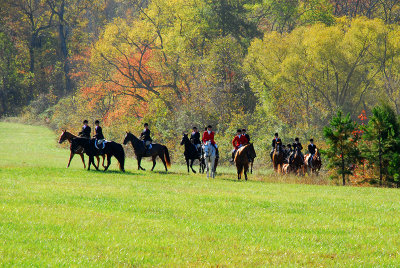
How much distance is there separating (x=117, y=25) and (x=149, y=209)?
39.7 metres

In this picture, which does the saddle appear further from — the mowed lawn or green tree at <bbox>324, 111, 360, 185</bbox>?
green tree at <bbox>324, 111, 360, 185</bbox>

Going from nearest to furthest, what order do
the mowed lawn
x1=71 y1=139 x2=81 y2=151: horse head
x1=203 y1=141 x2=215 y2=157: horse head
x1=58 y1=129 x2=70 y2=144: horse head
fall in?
the mowed lawn → x1=203 y1=141 x2=215 y2=157: horse head → x1=71 y1=139 x2=81 y2=151: horse head → x1=58 y1=129 x2=70 y2=144: horse head

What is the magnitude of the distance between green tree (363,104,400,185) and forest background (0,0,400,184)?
4324 millimetres

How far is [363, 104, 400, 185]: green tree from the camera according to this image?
2502cm

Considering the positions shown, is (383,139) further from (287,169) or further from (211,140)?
(211,140)

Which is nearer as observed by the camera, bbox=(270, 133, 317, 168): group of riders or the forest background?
bbox=(270, 133, 317, 168): group of riders

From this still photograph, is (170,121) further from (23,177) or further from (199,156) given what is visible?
(23,177)

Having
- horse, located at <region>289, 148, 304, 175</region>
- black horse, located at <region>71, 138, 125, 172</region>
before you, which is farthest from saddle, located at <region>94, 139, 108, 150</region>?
horse, located at <region>289, 148, 304, 175</region>

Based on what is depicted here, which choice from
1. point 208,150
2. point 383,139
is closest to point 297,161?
point 383,139

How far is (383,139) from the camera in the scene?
83.2 feet

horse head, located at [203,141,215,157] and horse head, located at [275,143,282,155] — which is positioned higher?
horse head, located at [275,143,282,155]

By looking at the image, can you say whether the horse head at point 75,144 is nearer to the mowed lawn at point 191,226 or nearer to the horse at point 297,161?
the mowed lawn at point 191,226

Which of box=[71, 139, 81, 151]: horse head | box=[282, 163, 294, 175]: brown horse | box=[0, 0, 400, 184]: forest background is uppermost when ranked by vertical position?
box=[0, 0, 400, 184]: forest background

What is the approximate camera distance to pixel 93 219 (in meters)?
12.0
